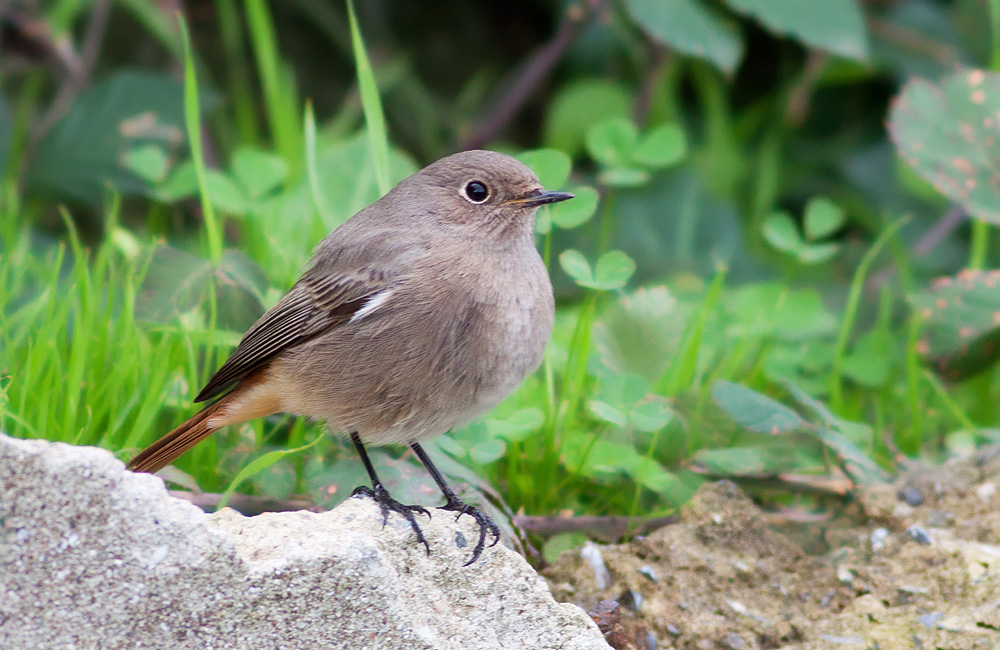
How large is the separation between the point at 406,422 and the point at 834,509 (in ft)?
5.53

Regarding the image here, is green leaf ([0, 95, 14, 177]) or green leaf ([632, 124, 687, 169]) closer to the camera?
green leaf ([632, 124, 687, 169])

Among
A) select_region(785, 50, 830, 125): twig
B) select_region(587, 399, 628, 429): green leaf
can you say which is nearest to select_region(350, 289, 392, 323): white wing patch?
select_region(587, 399, 628, 429): green leaf

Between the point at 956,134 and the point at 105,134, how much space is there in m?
4.27

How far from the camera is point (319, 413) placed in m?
3.21

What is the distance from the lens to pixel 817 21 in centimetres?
506

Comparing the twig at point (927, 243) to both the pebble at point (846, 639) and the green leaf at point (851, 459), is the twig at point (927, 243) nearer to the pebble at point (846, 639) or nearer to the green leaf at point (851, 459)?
the green leaf at point (851, 459)

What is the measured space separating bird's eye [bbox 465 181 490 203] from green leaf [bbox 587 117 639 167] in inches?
45.7

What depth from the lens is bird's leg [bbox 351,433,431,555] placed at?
2.75m

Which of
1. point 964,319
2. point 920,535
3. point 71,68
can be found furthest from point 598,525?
point 71,68

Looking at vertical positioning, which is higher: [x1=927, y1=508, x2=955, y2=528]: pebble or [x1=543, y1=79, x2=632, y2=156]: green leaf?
[x1=543, y1=79, x2=632, y2=156]: green leaf

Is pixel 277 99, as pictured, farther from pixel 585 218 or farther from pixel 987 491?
pixel 987 491

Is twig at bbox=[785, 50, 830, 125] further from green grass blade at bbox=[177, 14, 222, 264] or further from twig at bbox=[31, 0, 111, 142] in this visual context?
twig at bbox=[31, 0, 111, 142]

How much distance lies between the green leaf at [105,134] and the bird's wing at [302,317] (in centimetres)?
235

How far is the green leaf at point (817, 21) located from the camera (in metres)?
4.99
